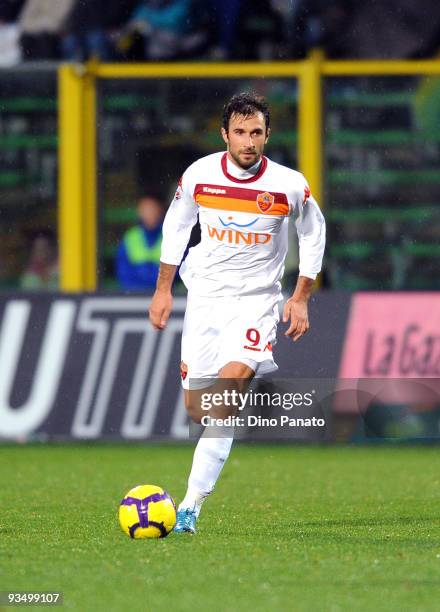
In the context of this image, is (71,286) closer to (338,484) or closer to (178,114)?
(178,114)

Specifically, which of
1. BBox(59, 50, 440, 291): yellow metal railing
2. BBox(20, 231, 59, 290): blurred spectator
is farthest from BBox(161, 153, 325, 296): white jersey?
BBox(20, 231, 59, 290): blurred spectator

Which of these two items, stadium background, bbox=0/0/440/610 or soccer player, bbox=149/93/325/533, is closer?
soccer player, bbox=149/93/325/533

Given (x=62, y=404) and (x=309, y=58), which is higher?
(x=309, y=58)

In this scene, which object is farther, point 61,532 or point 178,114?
point 178,114

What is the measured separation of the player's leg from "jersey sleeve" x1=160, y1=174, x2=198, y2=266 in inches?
23.9

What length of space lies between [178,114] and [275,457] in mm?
3617

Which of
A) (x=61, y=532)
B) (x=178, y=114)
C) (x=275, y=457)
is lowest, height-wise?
(x=275, y=457)

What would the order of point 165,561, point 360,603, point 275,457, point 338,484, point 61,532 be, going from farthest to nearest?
1. point 275,457
2. point 338,484
3. point 61,532
4. point 165,561
5. point 360,603

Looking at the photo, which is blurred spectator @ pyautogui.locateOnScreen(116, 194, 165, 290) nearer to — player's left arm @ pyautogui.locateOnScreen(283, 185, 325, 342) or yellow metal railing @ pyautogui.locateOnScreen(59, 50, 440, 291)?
yellow metal railing @ pyautogui.locateOnScreen(59, 50, 440, 291)

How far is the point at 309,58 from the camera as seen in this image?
13891 millimetres

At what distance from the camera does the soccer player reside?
745 centimetres

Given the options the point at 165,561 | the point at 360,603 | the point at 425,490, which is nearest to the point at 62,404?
the point at 425,490

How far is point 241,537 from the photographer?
23.6ft

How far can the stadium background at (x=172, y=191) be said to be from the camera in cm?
1261
